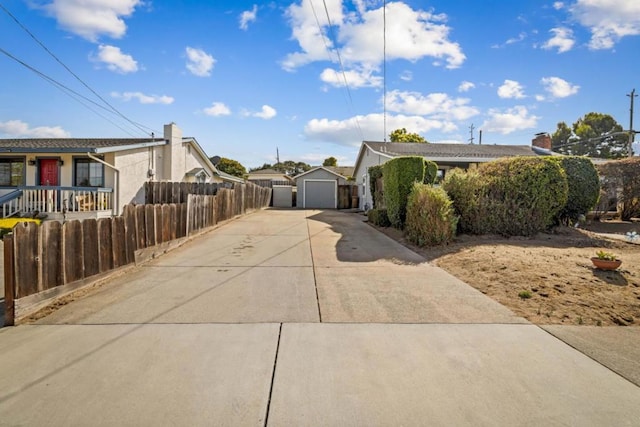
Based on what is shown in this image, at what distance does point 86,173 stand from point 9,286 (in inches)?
495

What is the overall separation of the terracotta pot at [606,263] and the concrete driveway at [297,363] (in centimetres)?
226

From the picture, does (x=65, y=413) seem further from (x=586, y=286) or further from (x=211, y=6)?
(x=211, y=6)

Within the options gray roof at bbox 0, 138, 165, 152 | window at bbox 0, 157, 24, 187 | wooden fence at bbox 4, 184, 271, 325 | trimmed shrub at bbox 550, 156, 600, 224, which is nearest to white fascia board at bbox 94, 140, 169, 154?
gray roof at bbox 0, 138, 165, 152

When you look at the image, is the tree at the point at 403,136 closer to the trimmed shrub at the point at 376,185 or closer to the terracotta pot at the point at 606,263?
the trimmed shrub at the point at 376,185

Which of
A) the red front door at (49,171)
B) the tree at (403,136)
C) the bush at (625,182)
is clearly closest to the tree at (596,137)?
the tree at (403,136)

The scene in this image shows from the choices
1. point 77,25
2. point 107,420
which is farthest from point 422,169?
point 77,25

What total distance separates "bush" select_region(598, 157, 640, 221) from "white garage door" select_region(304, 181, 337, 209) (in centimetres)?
1720

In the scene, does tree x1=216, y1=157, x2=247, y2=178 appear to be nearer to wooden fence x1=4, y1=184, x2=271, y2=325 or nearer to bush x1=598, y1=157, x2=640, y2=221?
wooden fence x1=4, y1=184, x2=271, y2=325

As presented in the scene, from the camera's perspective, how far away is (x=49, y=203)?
1281 centimetres

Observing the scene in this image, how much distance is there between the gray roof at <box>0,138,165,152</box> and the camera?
13375 mm

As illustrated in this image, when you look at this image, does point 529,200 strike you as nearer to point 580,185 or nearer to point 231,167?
point 580,185

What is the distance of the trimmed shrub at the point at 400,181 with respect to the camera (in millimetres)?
10539

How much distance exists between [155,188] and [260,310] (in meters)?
14.2

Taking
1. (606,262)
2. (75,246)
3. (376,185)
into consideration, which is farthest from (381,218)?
(75,246)
